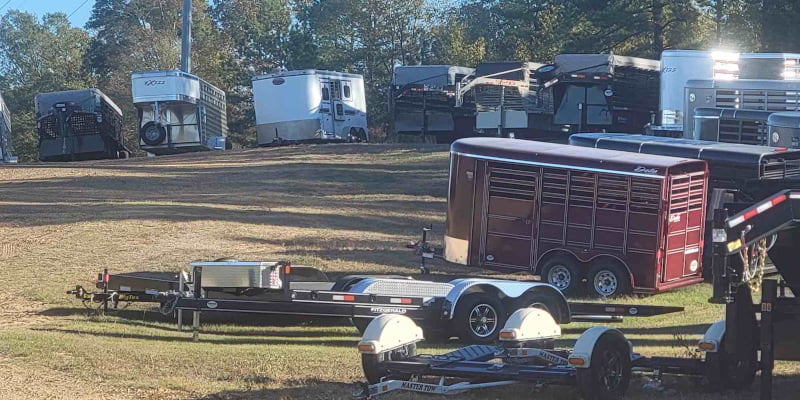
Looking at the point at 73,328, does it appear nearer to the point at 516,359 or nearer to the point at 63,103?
the point at 516,359

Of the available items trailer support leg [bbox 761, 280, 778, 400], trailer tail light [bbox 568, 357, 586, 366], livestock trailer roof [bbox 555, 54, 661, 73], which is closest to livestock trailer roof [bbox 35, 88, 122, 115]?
livestock trailer roof [bbox 555, 54, 661, 73]

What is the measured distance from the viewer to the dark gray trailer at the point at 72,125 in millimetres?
39938

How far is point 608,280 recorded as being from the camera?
17188mm

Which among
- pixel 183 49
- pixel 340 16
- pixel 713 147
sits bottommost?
pixel 713 147

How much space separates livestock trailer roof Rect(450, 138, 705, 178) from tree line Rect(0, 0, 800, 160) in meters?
25.2

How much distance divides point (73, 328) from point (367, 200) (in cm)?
1494

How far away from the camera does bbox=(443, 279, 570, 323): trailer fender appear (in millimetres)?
12203

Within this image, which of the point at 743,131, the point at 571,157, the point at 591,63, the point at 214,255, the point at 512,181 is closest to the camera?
the point at 571,157

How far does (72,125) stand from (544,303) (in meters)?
31.3

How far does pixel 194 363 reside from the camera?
10578mm

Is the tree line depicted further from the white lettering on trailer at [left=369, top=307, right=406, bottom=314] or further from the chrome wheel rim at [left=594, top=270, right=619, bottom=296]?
the white lettering on trailer at [left=369, top=307, right=406, bottom=314]

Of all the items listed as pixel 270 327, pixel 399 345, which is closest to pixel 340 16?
pixel 270 327

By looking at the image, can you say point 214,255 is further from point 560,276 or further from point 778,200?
point 778,200

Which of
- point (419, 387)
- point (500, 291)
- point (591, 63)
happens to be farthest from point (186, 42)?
point (419, 387)
